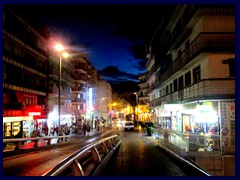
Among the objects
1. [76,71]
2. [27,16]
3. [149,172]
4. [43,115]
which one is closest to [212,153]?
[149,172]

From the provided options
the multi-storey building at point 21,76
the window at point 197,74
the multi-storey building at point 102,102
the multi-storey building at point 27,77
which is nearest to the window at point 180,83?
the window at point 197,74

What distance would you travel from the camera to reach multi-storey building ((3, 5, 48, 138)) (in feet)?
104

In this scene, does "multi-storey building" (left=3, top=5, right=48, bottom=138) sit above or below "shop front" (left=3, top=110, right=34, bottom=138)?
above

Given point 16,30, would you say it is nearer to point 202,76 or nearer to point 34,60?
point 34,60

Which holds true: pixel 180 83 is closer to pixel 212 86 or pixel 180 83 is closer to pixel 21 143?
pixel 212 86

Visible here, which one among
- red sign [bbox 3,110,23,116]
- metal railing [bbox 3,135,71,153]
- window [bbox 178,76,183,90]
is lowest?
metal railing [bbox 3,135,71,153]

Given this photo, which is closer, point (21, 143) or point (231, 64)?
point (21, 143)

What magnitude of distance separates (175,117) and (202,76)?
43.5 ft

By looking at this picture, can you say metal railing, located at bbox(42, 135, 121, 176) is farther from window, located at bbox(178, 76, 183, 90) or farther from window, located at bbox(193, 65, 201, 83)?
window, located at bbox(178, 76, 183, 90)

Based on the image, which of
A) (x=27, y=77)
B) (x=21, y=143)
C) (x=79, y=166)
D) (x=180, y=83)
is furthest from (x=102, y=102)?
(x=79, y=166)

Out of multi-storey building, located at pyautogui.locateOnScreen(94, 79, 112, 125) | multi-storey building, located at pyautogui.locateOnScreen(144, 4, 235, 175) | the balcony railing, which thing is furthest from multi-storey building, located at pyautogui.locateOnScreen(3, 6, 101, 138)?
multi-storey building, located at pyautogui.locateOnScreen(94, 79, 112, 125)

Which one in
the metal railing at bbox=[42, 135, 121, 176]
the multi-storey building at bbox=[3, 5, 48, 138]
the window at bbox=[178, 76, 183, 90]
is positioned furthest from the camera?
the window at bbox=[178, 76, 183, 90]

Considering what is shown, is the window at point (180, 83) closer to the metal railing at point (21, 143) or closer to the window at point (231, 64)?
the window at point (231, 64)

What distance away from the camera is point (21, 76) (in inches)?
1441
